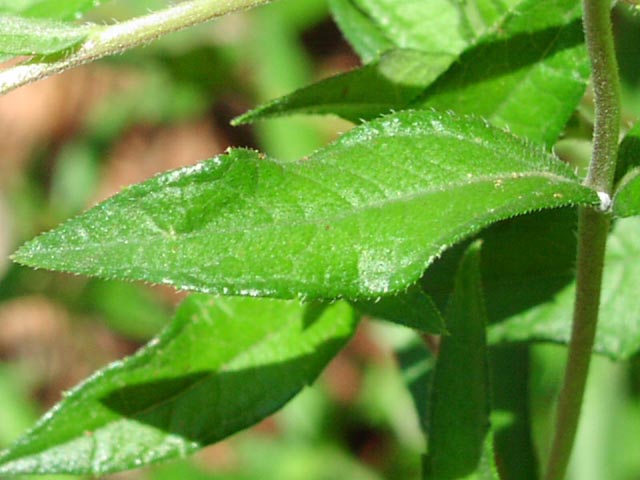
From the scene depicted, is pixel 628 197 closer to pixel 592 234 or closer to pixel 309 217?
pixel 592 234

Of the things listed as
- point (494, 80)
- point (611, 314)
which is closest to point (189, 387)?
point (494, 80)

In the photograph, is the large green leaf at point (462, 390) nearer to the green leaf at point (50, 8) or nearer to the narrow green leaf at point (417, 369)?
A: the narrow green leaf at point (417, 369)

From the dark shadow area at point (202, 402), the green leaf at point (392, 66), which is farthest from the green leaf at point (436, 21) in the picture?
the dark shadow area at point (202, 402)

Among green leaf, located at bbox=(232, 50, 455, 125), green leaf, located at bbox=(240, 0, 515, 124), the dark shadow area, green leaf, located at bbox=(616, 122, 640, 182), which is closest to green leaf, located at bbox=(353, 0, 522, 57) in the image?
green leaf, located at bbox=(240, 0, 515, 124)

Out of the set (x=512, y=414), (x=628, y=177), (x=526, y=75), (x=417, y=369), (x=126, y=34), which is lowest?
(x=512, y=414)

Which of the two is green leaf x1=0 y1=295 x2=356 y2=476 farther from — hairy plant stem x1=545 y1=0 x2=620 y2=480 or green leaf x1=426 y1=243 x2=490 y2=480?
hairy plant stem x1=545 y1=0 x2=620 y2=480

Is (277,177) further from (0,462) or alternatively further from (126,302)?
(126,302)

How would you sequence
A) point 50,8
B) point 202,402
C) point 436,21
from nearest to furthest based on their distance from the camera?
1. point 50,8
2. point 202,402
3. point 436,21
